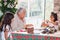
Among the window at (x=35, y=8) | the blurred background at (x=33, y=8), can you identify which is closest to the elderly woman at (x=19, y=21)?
the blurred background at (x=33, y=8)

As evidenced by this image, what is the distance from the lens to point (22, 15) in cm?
331

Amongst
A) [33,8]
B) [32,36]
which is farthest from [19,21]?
[33,8]

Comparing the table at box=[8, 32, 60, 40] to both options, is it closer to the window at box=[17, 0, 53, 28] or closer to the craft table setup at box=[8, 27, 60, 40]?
the craft table setup at box=[8, 27, 60, 40]

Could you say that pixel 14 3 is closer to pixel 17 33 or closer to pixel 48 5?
pixel 48 5

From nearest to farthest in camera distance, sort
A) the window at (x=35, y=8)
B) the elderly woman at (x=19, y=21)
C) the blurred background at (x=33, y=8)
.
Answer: the elderly woman at (x=19, y=21) < the blurred background at (x=33, y=8) < the window at (x=35, y=8)

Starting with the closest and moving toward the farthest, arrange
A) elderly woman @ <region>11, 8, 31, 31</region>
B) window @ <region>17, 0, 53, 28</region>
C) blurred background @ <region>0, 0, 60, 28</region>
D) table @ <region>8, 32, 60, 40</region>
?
table @ <region>8, 32, 60, 40</region> < elderly woman @ <region>11, 8, 31, 31</region> < blurred background @ <region>0, 0, 60, 28</region> < window @ <region>17, 0, 53, 28</region>

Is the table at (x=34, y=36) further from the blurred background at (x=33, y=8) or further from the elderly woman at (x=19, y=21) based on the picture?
the blurred background at (x=33, y=8)

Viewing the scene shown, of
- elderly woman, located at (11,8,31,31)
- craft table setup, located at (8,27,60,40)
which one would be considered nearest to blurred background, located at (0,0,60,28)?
elderly woman, located at (11,8,31,31)

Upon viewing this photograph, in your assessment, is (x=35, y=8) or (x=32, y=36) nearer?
(x=32, y=36)

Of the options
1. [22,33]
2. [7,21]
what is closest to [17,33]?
[22,33]

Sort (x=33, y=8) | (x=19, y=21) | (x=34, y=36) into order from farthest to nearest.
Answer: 1. (x=33, y=8)
2. (x=19, y=21)
3. (x=34, y=36)

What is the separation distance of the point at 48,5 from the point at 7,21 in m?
3.24

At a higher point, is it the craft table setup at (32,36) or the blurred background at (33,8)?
the blurred background at (33,8)

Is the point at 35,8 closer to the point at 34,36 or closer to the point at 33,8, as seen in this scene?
the point at 33,8
